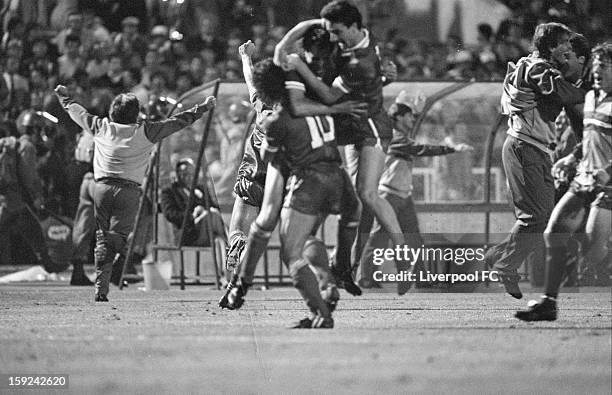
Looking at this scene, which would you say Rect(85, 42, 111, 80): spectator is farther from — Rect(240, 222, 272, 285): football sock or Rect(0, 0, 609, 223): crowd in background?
Rect(240, 222, 272, 285): football sock

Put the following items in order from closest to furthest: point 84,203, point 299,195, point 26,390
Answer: point 26,390 < point 299,195 < point 84,203

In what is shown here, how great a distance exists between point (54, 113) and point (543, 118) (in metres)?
9.06

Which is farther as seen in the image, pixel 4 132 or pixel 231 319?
pixel 4 132

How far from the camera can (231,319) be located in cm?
1131

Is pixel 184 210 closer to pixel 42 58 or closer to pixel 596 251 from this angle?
pixel 42 58

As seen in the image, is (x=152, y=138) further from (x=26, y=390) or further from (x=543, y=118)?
(x=26, y=390)

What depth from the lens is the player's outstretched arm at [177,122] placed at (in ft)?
44.5

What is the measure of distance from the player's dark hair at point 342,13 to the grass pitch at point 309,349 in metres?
2.20

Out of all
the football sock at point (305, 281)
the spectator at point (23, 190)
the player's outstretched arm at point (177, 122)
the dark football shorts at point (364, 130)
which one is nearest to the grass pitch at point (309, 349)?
the football sock at point (305, 281)

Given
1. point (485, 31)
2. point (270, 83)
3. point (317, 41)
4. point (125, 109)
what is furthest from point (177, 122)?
point (485, 31)

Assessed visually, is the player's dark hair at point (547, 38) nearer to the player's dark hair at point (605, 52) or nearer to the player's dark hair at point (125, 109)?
the player's dark hair at point (605, 52)

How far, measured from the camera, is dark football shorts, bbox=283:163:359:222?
961cm

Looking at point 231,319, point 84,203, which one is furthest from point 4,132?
point 231,319

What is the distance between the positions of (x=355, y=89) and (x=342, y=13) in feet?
1.88
